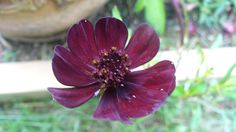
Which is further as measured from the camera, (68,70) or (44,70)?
(44,70)

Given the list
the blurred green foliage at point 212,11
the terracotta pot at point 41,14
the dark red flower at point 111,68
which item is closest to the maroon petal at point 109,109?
the dark red flower at point 111,68

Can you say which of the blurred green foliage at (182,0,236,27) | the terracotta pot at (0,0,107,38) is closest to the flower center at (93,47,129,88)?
the terracotta pot at (0,0,107,38)

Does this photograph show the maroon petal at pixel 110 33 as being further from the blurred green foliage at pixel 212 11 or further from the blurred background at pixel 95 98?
the blurred green foliage at pixel 212 11

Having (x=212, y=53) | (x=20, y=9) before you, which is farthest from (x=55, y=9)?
(x=212, y=53)

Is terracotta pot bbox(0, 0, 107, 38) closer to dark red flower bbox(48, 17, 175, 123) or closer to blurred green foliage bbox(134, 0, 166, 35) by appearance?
blurred green foliage bbox(134, 0, 166, 35)

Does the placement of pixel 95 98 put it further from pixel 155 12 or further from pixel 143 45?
pixel 143 45

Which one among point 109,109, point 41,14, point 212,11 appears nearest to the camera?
point 109,109

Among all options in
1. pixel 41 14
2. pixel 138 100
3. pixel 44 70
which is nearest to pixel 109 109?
pixel 138 100
